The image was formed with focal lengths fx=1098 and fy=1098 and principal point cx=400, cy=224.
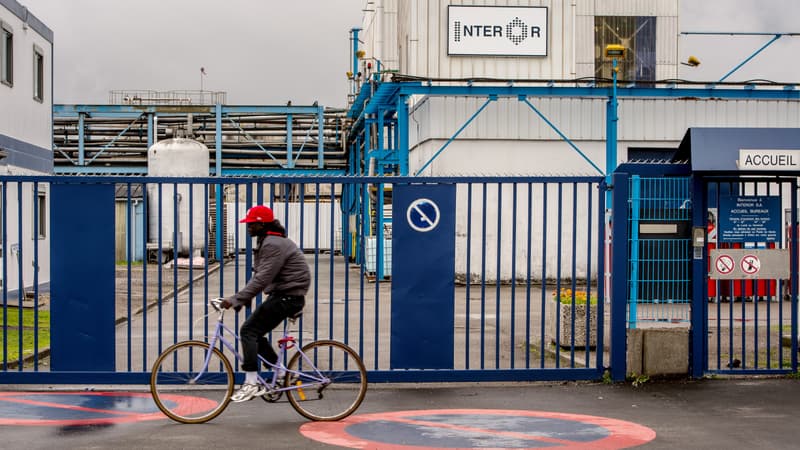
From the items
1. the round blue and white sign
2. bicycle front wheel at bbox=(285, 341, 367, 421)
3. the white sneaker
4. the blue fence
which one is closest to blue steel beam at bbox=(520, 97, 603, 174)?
the blue fence

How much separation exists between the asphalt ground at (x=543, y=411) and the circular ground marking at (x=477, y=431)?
88 millimetres

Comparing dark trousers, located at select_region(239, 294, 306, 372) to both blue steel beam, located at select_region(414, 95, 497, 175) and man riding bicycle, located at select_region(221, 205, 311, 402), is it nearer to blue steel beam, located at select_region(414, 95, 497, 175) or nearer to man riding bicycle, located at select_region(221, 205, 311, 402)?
man riding bicycle, located at select_region(221, 205, 311, 402)

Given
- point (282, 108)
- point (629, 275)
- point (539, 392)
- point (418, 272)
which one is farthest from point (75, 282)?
point (282, 108)

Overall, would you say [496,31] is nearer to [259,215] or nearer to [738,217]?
[738,217]

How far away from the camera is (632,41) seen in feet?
137

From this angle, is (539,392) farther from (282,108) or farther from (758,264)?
(282,108)

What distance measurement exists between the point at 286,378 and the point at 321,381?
0.28 m

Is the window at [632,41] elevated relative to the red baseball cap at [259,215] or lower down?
elevated

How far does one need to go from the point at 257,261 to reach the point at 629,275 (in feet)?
14.2

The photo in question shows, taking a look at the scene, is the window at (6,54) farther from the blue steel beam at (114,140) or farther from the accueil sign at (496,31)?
the blue steel beam at (114,140)

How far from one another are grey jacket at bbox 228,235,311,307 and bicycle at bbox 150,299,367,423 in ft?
0.86

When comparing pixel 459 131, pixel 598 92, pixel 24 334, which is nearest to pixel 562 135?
pixel 598 92

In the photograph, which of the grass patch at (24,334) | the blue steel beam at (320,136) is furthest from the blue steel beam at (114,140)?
the grass patch at (24,334)

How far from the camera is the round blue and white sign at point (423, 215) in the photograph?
1055 centimetres
